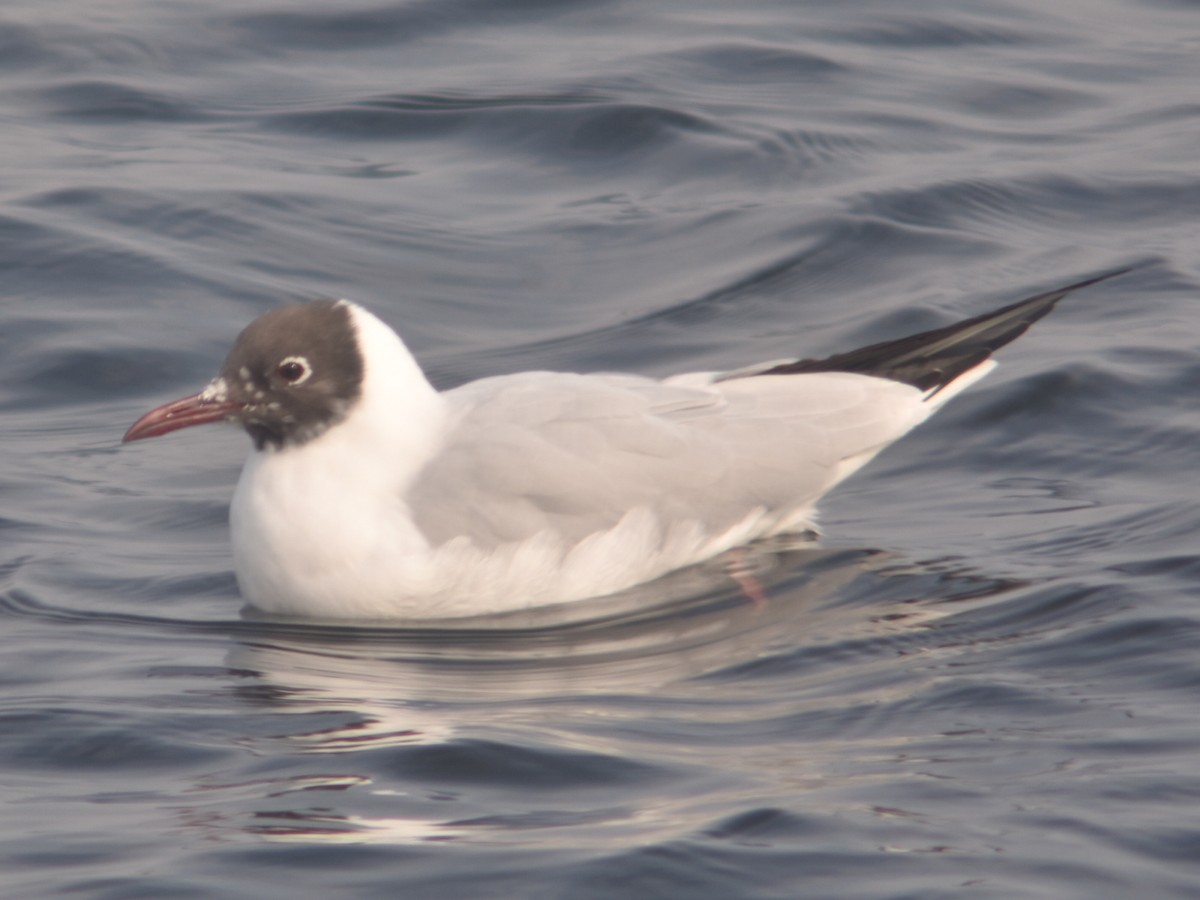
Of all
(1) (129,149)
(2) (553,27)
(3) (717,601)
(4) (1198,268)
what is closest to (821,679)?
(3) (717,601)

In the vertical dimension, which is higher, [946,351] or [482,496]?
[946,351]

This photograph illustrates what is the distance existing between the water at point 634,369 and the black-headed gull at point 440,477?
7.8 inches

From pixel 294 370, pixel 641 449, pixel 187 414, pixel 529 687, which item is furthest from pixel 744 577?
pixel 187 414

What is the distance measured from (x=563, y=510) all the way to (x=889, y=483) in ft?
5.84

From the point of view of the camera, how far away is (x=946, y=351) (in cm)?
761

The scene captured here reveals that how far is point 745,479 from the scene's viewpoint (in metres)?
7.02

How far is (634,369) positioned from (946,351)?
6.34 ft

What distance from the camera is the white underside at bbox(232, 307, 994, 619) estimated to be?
650cm

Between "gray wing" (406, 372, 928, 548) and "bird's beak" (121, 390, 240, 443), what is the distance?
2.30 ft

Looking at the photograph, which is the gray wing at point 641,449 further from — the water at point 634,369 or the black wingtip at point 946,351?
the water at point 634,369

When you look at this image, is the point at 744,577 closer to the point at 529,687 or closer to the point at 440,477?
the point at 440,477

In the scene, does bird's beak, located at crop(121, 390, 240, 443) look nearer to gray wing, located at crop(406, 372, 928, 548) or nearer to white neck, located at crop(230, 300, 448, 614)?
white neck, located at crop(230, 300, 448, 614)

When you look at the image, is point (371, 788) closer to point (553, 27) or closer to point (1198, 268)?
point (1198, 268)

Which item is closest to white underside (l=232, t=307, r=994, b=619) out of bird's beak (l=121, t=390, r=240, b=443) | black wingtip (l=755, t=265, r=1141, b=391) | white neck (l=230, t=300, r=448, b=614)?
white neck (l=230, t=300, r=448, b=614)
